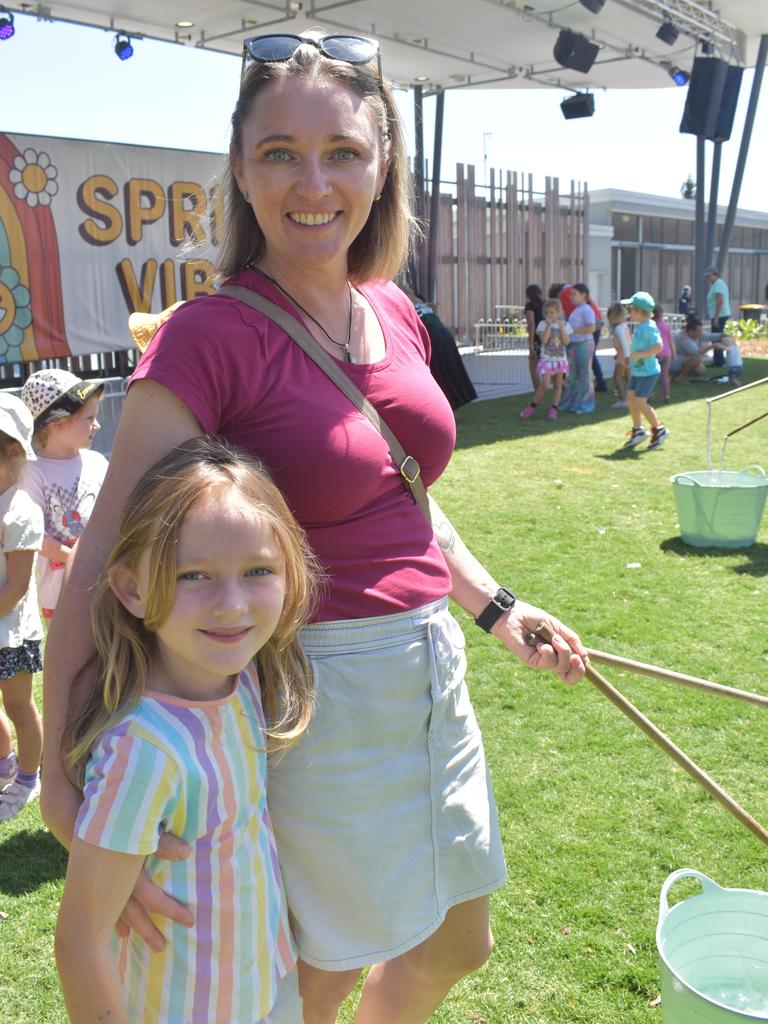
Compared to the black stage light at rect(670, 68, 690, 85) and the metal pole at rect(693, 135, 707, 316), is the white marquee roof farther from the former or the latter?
the metal pole at rect(693, 135, 707, 316)

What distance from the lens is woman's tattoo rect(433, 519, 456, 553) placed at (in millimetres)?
2012

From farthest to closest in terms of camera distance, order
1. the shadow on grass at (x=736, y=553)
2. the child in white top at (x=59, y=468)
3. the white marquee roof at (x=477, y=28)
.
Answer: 1. the white marquee roof at (x=477, y=28)
2. the shadow on grass at (x=736, y=553)
3. the child in white top at (x=59, y=468)

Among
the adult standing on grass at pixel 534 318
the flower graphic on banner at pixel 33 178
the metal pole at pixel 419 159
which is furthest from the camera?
the metal pole at pixel 419 159

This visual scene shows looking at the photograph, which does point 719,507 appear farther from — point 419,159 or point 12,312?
point 419,159

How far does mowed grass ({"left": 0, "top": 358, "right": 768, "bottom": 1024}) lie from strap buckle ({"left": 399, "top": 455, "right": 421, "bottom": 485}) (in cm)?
164

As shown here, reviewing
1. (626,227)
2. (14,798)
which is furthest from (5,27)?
(626,227)

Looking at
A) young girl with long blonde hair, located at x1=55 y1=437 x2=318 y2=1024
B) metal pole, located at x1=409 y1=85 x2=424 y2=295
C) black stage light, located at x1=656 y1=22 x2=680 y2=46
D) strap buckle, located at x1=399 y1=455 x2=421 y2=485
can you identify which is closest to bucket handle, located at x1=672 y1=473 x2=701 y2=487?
strap buckle, located at x1=399 y1=455 x2=421 y2=485

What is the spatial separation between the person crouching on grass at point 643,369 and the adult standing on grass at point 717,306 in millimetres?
8291

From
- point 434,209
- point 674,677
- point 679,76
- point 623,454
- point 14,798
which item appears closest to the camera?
point 674,677

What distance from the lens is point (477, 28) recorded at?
540 inches

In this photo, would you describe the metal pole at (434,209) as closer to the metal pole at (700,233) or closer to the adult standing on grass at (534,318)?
the adult standing on grass at (534,318)

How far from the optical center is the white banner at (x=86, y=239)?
902 cm

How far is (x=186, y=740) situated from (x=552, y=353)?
11722mm

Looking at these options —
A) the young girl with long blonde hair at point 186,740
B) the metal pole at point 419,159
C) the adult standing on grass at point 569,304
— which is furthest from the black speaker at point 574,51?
the young girl with long blonde hair at point 186,740
